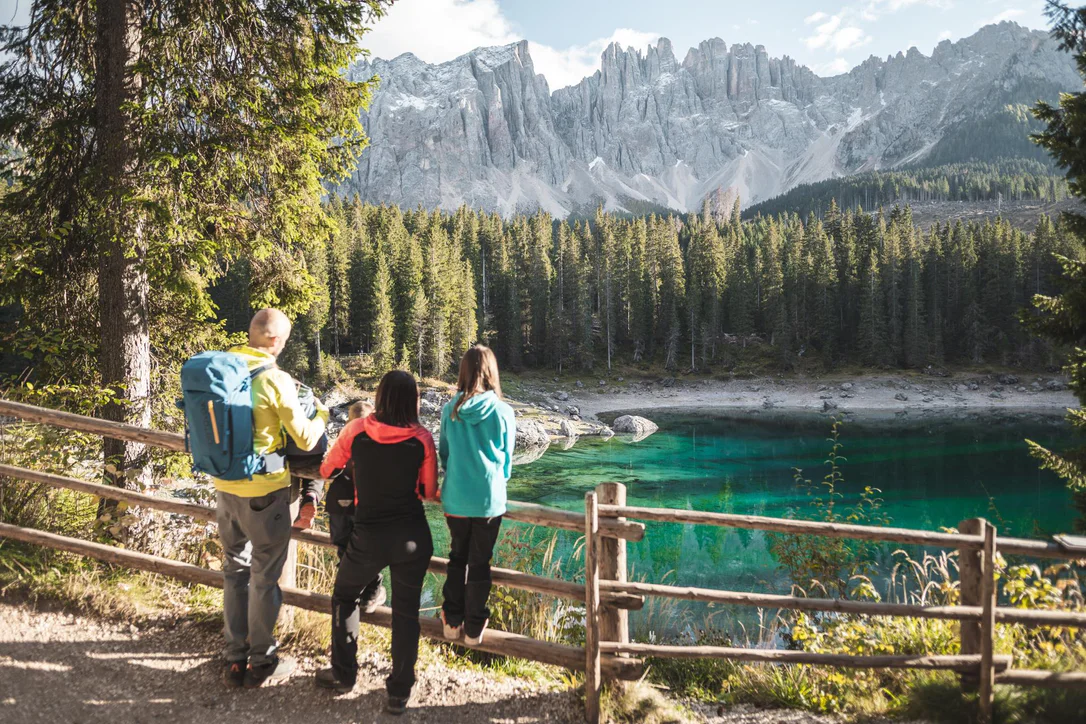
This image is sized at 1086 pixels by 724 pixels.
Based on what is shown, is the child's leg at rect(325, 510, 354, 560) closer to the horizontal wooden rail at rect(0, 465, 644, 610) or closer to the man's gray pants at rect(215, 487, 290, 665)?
the man's gray pants at rect(215, 487, 290, 665)

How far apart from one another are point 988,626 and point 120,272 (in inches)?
296

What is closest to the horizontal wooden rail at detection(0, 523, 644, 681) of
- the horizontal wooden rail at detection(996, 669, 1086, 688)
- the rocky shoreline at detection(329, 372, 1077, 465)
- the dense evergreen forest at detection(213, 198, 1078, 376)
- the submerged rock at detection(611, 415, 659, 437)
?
the horizontal wooden rail at detection(996, 669, 1086, 688)

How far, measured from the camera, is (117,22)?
574 cm

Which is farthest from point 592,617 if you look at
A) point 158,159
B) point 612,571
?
point 158,159

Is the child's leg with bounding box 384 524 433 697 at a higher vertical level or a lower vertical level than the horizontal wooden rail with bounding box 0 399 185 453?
lower

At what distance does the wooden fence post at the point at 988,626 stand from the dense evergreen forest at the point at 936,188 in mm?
117934

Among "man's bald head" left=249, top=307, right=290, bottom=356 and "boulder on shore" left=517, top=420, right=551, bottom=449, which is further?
"boulder on shore" left=517, top=420, right=551, bottom=449

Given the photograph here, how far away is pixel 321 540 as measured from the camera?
14.0 feet

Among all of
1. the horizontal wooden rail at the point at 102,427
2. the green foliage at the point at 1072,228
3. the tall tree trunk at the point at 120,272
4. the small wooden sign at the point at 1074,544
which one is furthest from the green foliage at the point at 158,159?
the small wooden sign at the point at 1074,544

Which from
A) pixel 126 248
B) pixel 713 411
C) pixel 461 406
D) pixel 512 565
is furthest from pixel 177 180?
pixel 713 411

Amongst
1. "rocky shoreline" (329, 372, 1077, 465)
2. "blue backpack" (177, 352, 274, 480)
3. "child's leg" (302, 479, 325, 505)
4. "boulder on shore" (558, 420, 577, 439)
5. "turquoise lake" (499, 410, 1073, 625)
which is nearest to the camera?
"blue backpack" (177, 352, 274, 480)

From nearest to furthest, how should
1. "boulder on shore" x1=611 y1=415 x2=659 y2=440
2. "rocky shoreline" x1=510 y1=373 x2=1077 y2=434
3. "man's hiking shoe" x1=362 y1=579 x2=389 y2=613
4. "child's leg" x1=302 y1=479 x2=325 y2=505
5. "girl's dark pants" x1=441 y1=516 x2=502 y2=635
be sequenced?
1. "girl's dark pants" x1=441 y1=516 x2=502 y2=635
2. "child's leg" x1=302 y1=479 x2=325 y2=505
3. "man's hiking shoe" x1=362 y1=579 x2=389 y2=613
4. "boulder on shore" x1=611 y1=415 x2=659 y2=440
5. "rocky shoreline" x1=510 y1=373 x2=1077 y2=434

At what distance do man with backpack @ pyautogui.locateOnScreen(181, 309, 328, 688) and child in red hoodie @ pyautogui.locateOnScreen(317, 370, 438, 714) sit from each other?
0.33m

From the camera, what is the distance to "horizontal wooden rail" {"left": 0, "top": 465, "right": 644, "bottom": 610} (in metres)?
4.02
